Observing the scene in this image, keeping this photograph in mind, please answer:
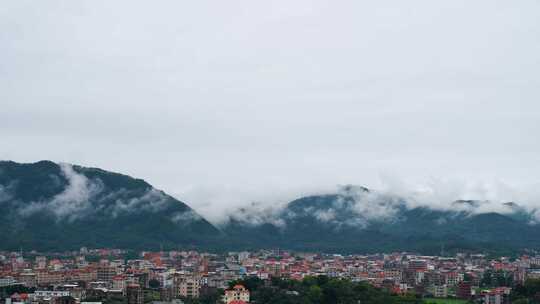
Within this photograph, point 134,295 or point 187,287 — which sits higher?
point 187,287

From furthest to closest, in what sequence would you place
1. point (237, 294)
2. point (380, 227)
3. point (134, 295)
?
point (380, 227) < point (134, 295) < point (237, 294)

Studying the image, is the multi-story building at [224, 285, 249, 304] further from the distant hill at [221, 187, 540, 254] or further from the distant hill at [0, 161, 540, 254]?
the distant hill at [221, 187, 540, 254]

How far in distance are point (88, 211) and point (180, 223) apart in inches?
398

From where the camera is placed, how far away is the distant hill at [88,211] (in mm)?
94562

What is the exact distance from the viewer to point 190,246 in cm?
9875

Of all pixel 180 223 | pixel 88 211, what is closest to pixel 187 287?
pixel 180 223

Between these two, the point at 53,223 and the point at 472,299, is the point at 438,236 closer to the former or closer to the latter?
the point at 53,223

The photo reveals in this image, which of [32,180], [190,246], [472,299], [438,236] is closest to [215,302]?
[472,299]

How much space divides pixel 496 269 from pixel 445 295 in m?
16.6

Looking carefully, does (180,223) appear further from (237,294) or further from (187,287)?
(237,294)

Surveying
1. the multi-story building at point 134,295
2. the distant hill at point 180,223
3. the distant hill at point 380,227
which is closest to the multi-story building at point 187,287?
the multi-story building at point 134,295

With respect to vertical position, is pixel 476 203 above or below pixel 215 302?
above

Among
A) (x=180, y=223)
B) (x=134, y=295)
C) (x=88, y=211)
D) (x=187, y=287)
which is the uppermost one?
(x=88, y=211)

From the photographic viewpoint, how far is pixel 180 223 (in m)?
106
